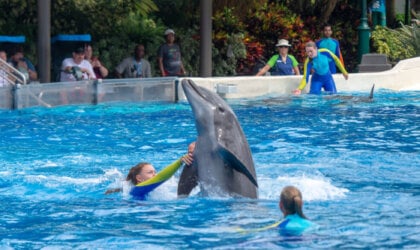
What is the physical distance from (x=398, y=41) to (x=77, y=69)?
35.5ft

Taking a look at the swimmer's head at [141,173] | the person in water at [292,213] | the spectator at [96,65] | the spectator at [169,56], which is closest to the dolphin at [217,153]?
the swimmer's head at [141,173]

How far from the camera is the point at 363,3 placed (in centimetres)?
2519

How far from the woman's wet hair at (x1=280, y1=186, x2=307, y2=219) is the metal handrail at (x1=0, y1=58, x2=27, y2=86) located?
10241mm

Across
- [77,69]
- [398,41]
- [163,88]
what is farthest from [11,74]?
[398,41]

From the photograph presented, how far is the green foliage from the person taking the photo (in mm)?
25281

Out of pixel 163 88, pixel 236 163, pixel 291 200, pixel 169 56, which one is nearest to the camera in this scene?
pixel 291 200

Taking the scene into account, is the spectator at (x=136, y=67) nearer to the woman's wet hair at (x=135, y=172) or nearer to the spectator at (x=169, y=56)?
the spectator at (x=169, y=56)

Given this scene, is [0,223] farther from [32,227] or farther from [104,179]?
[104,179]

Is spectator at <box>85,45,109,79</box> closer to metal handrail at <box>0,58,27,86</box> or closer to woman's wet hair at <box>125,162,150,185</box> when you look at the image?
metal handrail at <box>0,58,27,86</box>

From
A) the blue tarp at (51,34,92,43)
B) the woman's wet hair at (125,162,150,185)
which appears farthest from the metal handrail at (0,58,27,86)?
the woman's wet hair at (125,162,150,185)

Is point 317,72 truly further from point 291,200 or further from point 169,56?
point 291,200

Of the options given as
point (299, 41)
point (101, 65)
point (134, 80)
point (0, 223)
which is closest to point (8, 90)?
point (134, 80)

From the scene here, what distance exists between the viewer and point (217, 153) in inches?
339

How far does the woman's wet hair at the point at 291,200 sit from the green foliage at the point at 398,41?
18479 millimetres
